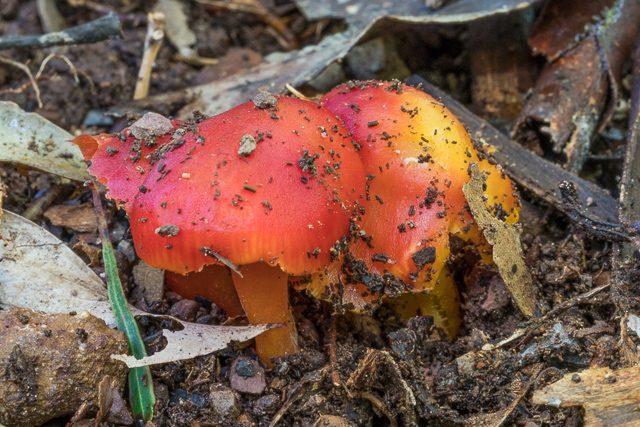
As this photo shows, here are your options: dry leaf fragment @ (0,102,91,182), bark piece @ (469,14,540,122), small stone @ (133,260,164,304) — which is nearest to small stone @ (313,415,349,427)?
small stone @ (133,260,164,304)

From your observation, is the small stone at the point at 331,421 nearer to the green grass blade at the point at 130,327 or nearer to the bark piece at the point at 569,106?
the green grass blade at the point at 130,327

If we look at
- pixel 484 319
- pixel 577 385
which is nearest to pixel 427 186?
pixel 484 319

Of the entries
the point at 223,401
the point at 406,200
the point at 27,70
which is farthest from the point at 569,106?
the point at 27,70

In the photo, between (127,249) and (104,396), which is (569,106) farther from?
(104,396)

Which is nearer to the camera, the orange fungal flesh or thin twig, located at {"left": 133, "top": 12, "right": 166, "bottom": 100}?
the orange fungal flesh

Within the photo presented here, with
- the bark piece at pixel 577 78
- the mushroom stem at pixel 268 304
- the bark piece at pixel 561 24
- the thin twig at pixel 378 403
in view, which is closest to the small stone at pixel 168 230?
the mushroom stem at pixel 268 304

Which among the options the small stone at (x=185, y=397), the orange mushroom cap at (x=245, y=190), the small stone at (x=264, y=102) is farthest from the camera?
the small stone at (x=185, y=397)

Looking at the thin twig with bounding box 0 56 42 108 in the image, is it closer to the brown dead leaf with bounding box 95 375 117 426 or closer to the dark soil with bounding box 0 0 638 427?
the dark soil with bounding box 0 0 638 427
